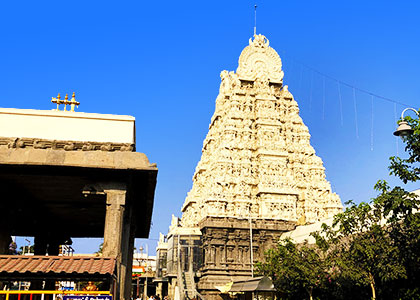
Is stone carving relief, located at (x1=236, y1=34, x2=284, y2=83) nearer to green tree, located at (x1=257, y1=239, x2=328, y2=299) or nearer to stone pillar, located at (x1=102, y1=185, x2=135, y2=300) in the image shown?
green tree, located at (x1=257, y1=239, x2=328, y2=299)

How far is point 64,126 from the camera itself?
53.8 ft

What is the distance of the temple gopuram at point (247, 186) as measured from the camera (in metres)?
49.1

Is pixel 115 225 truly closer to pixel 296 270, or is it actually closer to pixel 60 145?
pixel 60 145

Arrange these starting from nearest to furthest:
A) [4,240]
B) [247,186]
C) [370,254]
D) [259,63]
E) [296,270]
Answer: [4,240] < [370,254] < [296,270] < [247,186] < [259,63]

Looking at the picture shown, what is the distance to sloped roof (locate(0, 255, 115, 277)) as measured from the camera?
11.8 m

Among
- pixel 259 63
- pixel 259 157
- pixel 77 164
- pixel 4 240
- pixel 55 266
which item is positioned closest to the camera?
pixel 55 266

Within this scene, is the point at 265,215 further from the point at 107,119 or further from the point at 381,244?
the point at 107,119

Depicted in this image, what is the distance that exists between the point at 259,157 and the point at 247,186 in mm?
3853

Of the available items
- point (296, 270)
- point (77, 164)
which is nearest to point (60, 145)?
point (77, 164)

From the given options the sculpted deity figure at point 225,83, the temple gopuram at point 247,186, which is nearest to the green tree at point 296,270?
the temple gopuram at point 247,186

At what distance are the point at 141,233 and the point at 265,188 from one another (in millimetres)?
25242

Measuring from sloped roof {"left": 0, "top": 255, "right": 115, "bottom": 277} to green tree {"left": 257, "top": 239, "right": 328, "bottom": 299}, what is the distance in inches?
697

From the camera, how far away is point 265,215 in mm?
50750

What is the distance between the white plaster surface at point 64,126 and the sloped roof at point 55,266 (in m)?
4.82
